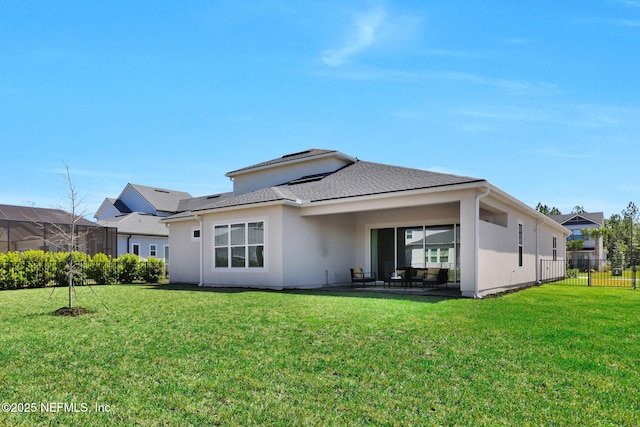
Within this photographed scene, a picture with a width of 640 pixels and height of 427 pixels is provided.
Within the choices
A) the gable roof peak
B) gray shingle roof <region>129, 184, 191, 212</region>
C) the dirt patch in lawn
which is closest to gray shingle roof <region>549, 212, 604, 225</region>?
gray shingle roof <region>129, 184, 191, 212</region>

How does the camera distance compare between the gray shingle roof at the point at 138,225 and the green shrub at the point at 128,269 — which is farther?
the gray shingle roof at the point at 138,225

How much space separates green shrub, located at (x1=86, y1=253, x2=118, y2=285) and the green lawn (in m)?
11.9

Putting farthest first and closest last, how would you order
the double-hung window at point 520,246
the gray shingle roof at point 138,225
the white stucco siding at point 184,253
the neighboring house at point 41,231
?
the gray shingle roof at point 138,225, the neighboring house at point 41,231, the white stucco siding at point 184,253, the double-hung window at point 520,246

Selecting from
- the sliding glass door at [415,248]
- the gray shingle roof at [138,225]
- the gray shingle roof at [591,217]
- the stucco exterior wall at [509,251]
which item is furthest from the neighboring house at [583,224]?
the gray shingle roof at [138,225]

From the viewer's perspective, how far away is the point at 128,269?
69.9 ft

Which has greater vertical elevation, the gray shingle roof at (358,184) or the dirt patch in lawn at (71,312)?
the gray shingle roof at (358,184)

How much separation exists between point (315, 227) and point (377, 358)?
35.2 ft

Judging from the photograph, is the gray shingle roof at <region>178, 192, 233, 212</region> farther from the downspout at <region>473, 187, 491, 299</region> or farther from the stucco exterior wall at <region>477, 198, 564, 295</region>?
the downspout at <region>473, 187, 491, 299</region>

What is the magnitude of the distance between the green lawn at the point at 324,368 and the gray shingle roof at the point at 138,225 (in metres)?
21.4

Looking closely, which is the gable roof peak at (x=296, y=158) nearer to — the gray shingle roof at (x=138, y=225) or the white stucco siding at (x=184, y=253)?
the white stucco siding at (x=184, y=253)

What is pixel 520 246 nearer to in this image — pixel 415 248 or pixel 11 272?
pixel 415 248

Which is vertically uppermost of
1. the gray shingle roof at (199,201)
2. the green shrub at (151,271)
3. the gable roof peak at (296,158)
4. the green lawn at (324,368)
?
the gable roof peak at (296,158)

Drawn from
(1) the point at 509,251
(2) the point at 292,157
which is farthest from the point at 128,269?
(1) the point at 509,251

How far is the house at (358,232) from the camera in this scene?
12867 mm
